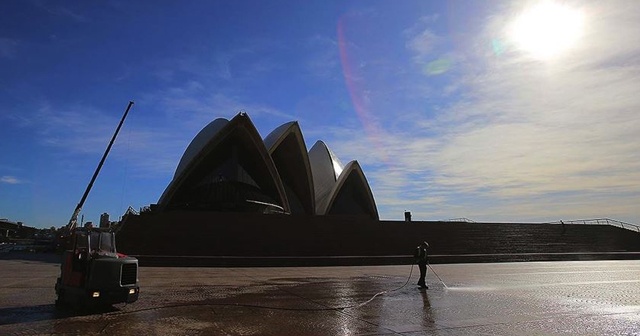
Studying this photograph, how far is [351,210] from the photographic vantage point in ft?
155

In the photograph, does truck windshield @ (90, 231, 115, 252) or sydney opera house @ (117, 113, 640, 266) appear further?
sydney opera house @ (117, 113, 640, 266)

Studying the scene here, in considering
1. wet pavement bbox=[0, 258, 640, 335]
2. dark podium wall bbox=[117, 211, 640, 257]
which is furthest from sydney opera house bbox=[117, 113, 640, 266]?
wet pavement bbox=[0, 258, 640, 335]

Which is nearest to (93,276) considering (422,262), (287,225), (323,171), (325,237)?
Result: (422,262)

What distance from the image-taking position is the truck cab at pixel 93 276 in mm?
7094

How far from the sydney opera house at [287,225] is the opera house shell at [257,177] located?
0.35 feet

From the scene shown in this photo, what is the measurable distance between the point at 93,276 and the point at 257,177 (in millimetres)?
34209

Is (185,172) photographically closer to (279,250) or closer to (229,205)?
(229,205)

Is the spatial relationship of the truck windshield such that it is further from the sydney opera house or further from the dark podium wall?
the dark podium wall

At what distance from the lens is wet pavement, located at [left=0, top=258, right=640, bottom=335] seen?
5.98 m

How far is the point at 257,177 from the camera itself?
4122 cm

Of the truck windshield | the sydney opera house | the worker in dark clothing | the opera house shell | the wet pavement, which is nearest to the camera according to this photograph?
the wet pavement

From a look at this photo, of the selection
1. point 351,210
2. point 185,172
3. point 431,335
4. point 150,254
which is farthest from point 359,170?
point 431,335

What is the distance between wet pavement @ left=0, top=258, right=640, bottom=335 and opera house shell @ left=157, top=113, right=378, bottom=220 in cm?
2516

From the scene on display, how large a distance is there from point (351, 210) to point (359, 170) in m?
5.01
